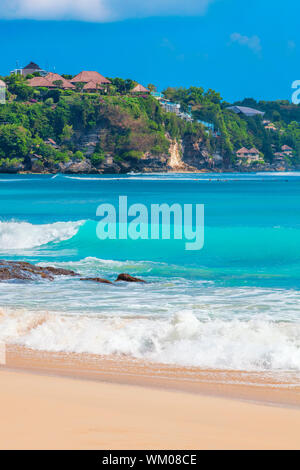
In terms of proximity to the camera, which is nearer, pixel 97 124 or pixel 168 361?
pixel 168 361

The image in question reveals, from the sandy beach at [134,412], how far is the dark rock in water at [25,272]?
23.1 ft

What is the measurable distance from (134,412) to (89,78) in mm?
187712

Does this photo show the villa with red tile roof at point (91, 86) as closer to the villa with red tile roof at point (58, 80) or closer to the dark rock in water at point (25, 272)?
the villa with red tile roof at point (58, 80)

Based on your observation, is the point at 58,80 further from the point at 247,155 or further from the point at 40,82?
the point at 247,155

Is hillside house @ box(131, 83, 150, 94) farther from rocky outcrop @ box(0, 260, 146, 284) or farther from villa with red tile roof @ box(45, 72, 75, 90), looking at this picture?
rocky outcrop @ box(0, 260, 146, 284)

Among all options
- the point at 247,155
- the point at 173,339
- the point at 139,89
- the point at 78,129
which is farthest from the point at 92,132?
the point at 173,339

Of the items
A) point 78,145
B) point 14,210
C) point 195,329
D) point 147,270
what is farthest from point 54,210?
point 78,145

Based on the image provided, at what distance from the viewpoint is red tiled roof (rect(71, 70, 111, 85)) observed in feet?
598

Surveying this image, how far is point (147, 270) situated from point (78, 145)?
136697 mm

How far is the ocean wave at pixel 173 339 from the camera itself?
7199 millimetres
